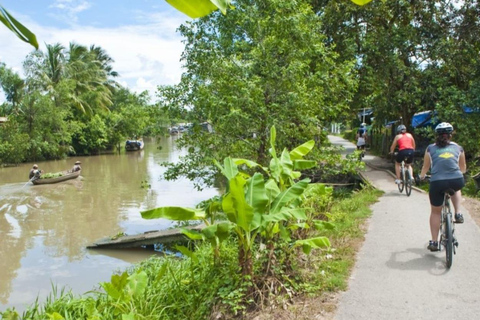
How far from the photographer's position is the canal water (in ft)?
33.0

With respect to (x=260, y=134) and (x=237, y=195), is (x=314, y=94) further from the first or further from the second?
(x=237, y=195)

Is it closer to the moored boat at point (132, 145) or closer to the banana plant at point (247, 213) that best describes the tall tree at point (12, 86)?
the moored boat at point (132, 145)

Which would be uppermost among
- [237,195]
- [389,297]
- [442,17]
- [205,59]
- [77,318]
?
[442,17]

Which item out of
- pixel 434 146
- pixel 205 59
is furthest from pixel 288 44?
pixel 434 146

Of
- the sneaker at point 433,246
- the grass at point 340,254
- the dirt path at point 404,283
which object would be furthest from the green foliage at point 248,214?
the sneaker at point 433,246

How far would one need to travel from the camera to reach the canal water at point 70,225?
10.0 meters

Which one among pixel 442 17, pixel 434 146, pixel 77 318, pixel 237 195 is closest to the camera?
pixel 237 195

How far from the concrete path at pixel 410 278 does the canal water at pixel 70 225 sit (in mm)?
6004

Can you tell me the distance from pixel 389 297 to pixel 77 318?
11.6ft

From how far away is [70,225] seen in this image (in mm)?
15352

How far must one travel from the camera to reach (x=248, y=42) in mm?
12078

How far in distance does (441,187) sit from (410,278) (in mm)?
1251

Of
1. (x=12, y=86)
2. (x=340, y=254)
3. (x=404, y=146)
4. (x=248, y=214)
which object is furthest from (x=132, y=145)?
(x=248, y=214)

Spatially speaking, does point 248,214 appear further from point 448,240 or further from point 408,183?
point 408,183
